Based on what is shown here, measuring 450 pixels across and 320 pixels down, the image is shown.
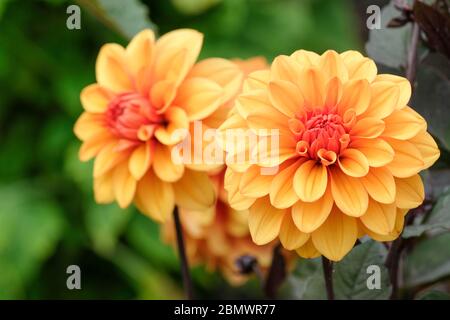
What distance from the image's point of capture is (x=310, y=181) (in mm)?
456

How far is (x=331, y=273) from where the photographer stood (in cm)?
Result: 51

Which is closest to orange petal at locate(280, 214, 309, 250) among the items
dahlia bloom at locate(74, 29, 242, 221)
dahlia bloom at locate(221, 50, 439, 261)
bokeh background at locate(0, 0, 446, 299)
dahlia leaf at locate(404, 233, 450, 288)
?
dahlia bloom at locate(221, 50, 439, 261)

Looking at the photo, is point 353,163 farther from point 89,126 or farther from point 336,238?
point 89,126

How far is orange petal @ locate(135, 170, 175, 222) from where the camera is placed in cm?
55

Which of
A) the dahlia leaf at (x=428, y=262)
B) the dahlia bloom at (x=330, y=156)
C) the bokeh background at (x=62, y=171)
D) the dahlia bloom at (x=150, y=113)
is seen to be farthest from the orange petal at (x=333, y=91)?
the bokeh background at (x=62, y=171)

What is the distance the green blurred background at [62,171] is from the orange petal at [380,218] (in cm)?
101

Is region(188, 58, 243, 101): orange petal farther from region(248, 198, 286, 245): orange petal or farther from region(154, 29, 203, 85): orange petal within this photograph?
region(248, 198, 286, 245): orange petal

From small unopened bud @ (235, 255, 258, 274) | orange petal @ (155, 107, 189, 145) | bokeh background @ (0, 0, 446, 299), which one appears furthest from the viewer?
bokeh background @ (0, 0, 446, 299)

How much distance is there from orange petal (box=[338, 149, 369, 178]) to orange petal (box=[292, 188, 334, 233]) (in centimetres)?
2

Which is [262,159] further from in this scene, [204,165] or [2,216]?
[2,216]

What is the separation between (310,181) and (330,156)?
0.07 ft

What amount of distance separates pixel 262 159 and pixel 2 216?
3.53ft

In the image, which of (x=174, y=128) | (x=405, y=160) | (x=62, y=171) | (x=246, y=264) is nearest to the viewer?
(x=405, y=160)

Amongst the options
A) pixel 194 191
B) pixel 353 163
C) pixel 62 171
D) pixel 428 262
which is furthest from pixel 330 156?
pixel 62 171
